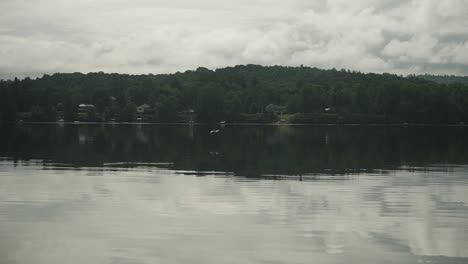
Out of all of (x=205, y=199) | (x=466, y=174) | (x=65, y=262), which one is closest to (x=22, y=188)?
(x=205, y=199)

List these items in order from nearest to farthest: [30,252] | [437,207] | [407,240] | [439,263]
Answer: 1. [439,263]
2. [30,252]
3. [407,240]
4. [437,207]

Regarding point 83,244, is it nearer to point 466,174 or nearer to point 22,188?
point 22,188

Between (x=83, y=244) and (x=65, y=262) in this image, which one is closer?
(x=65, y=262)

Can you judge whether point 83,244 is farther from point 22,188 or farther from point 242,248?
point 22,188

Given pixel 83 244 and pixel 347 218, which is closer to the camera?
pixel 83 244

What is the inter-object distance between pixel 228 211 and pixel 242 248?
6719 millimetres

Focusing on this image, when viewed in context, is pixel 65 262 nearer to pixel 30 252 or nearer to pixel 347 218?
pixel 30 252

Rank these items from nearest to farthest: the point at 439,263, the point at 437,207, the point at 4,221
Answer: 1. the point at 439,263
2. the point at 4,221
3. the point at 437,207

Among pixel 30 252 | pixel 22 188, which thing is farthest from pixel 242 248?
pixel 22 188

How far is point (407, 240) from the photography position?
2141cm


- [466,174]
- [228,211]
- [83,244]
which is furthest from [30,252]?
[466,174]

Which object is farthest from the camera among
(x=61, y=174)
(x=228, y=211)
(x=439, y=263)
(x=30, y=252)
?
(x=61, y=174)

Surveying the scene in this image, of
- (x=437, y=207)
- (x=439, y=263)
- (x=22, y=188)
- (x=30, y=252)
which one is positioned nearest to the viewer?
(x=439, y=263)

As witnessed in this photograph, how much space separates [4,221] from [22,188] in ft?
32.2
